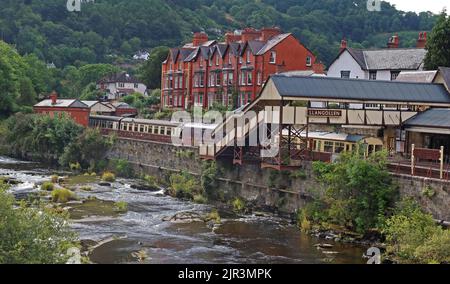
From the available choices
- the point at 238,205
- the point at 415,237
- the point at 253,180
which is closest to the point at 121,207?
the point at 238,205

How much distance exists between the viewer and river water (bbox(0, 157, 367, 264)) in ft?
118

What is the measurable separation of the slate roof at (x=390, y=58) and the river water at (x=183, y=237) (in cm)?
2380

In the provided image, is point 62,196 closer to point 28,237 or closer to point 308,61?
point 28,237

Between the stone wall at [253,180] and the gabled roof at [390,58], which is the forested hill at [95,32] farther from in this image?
the stone wall at [253,180]

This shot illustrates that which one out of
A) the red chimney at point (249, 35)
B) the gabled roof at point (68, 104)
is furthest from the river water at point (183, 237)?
the gabled roof at point (68, 104)

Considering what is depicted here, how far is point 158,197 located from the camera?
56.9 meters

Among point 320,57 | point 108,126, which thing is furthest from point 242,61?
point 320,57

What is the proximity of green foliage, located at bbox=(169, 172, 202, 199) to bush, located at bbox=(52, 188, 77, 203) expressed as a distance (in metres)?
8.32

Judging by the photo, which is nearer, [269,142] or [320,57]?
[269,142]

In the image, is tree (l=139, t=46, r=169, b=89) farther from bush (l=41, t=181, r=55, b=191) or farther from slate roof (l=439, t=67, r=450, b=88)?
slate roof (l=439, t=67, r=450, b=88)

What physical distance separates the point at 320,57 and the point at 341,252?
132 metres

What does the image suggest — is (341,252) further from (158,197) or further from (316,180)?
(158,197)

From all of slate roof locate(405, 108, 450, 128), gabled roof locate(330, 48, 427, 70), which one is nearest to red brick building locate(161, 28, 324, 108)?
gabled roof locate(330, 48, 427, 70)

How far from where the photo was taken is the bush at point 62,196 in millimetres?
52250
